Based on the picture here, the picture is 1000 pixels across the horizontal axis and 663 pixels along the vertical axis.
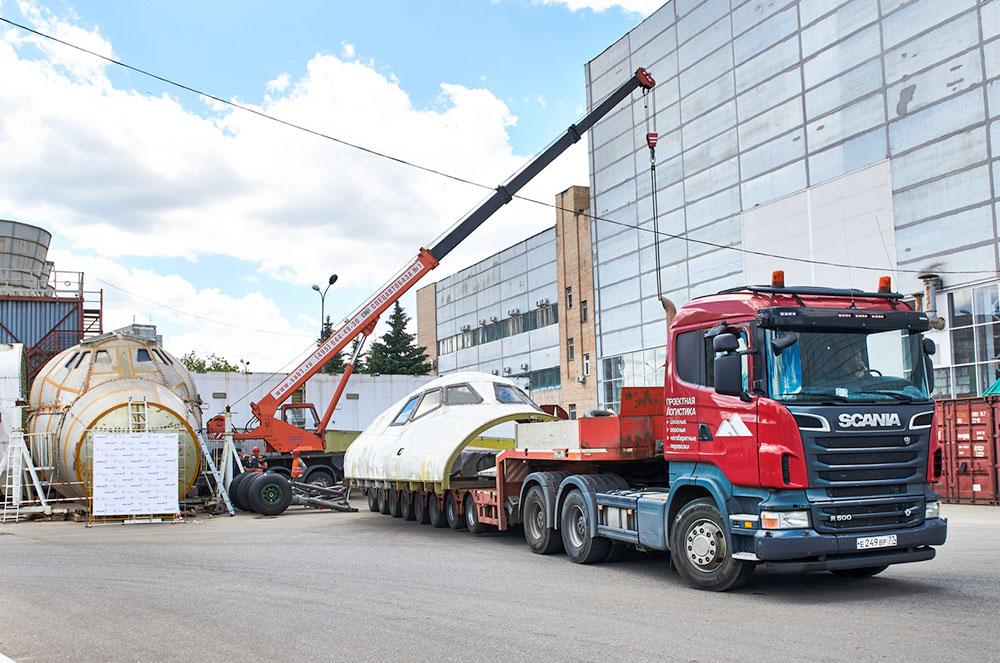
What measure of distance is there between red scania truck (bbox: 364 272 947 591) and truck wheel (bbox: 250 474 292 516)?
13.0m

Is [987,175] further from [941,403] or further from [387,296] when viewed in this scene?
[387,296]

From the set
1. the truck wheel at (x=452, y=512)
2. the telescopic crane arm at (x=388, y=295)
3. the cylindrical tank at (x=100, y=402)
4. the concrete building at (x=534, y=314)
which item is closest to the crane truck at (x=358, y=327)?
the telescopic crane arm at (x=388, y=295)

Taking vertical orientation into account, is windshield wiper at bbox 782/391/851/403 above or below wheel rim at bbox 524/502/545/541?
above

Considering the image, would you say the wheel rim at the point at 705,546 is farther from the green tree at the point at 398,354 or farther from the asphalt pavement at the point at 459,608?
the green tree at the point at 398,354

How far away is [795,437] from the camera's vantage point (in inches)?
336

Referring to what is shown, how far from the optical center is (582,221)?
4709cm


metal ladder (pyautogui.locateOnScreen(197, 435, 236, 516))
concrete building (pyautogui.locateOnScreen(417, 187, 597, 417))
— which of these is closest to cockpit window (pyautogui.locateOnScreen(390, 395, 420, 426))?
metal ladder (pyautogui.locateOnScreen(197, 435, 236, 516))

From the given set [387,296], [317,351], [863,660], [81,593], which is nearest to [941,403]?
[387,296]

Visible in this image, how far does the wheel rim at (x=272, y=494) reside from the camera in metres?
21.3

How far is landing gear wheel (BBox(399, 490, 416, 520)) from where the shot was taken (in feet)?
61.8

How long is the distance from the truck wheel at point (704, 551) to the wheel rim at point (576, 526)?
224 cm

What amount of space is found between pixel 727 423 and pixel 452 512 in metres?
8.49

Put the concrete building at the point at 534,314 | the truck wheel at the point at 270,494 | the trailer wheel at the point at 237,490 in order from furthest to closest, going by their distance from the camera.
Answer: the concrete building at the point at 534,314 < the trailer wheel at the point at 237,490 < the truck wheel at the point at 270,494

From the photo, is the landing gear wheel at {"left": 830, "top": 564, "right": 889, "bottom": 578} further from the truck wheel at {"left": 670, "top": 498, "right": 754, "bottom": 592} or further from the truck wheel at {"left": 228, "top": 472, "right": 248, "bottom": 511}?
the truck wheel at {"left": 228, "top": 472, "right": 248, "bottom": 511}
